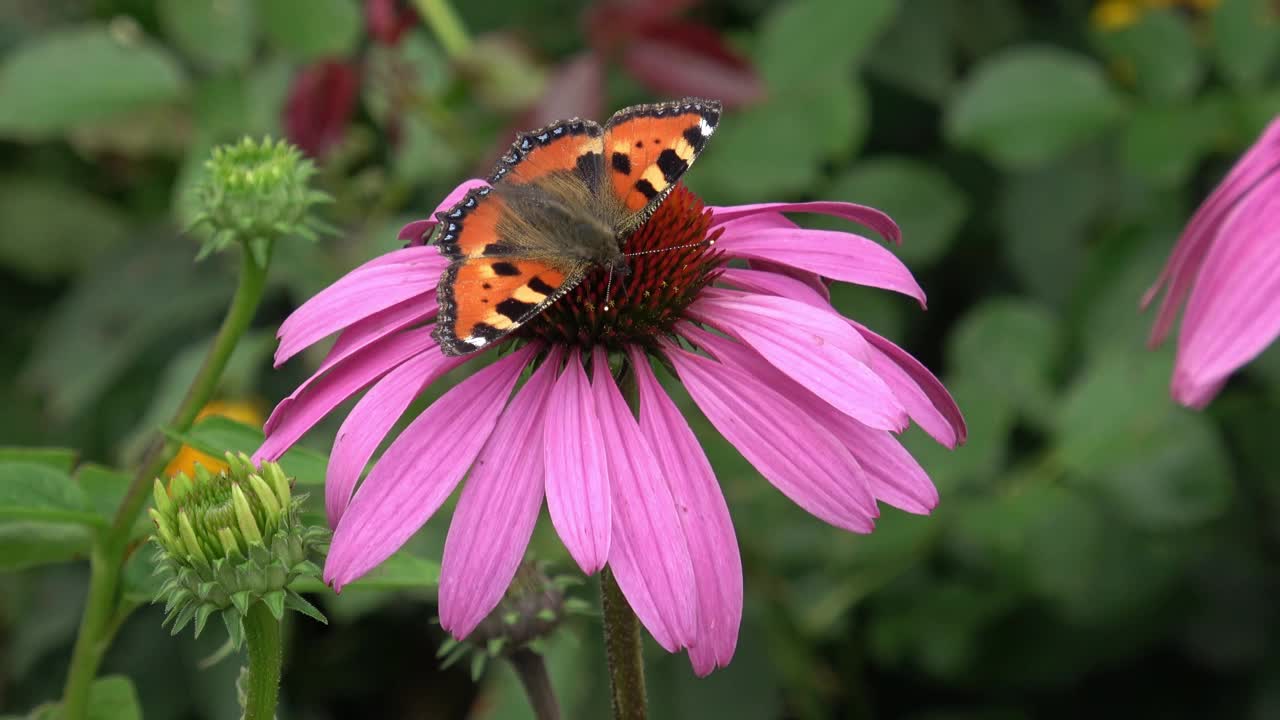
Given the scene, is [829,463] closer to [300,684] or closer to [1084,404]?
[1084,404]

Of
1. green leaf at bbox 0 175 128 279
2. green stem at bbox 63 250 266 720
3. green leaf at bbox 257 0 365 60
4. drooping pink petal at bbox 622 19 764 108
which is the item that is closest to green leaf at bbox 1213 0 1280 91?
drooping pink petal at bbox 622 19 764 108

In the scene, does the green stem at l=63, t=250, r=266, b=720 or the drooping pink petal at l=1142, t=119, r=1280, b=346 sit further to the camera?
the drooping pink petal at l=1142, t=119, r=1280, b=346

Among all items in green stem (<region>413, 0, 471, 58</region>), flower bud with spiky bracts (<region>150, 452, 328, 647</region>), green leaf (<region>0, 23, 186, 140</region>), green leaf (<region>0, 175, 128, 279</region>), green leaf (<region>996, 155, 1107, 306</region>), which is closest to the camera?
flower bud with spiky bracts (<region>150, 452, 328, 647</region>)

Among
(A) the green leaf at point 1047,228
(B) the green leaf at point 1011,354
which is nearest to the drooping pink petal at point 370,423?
(B) the green leaf at point 1011,354

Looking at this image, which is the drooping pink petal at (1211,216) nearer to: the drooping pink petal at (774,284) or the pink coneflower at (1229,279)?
the pink coneflower at (1229,279)

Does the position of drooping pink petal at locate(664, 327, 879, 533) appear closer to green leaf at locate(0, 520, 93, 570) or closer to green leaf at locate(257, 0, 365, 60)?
green leaf at locate(0, 520, 93, 570)

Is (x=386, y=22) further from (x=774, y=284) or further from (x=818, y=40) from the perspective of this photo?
(x=774, y=284)

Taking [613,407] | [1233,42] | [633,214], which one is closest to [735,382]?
[613,407]
